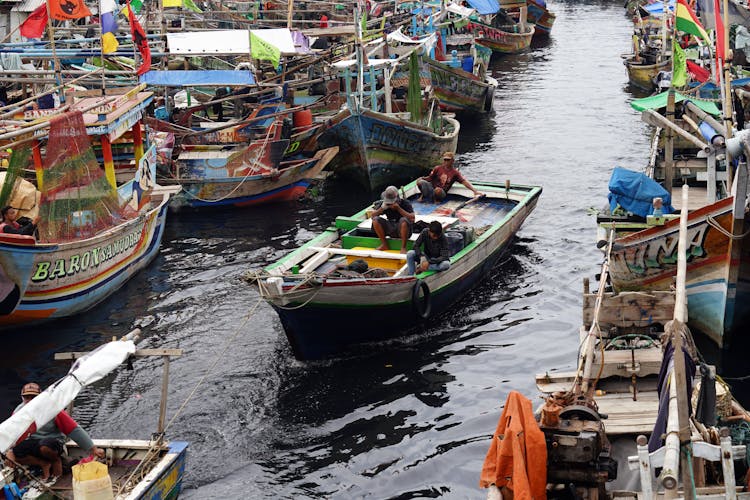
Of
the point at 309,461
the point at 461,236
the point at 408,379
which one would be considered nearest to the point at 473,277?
the point at 461,236

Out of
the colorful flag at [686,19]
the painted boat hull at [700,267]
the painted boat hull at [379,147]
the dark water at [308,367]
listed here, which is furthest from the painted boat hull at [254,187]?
the painted boat hull at [700,267]

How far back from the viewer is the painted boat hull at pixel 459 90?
1257 inches

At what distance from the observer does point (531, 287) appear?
18641mm

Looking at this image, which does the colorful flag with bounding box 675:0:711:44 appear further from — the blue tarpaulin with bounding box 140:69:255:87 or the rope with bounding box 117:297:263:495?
the blue tarpaulin with bounding box 140:69:255:87

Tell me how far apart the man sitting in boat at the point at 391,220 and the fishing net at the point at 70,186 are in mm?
4782

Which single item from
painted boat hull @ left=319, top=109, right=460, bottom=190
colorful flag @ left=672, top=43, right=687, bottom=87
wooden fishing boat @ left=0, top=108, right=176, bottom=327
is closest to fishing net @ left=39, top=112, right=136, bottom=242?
wooden fishing boat @ left=0, top=108, right=176, bottom=327

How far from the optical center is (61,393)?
9.13 m

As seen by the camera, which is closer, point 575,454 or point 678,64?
point 575,454

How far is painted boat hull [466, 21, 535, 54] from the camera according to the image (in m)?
46.5

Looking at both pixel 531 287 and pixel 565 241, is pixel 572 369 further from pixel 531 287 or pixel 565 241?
pixel 565 241

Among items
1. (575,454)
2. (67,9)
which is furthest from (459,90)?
(575,454)

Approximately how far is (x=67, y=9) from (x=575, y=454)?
14.4 metres

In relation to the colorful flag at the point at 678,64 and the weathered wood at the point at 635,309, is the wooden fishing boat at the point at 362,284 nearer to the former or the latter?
the weathered wood at the point at 635,309

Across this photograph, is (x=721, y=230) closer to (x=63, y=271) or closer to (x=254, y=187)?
(x=63, y=271)
